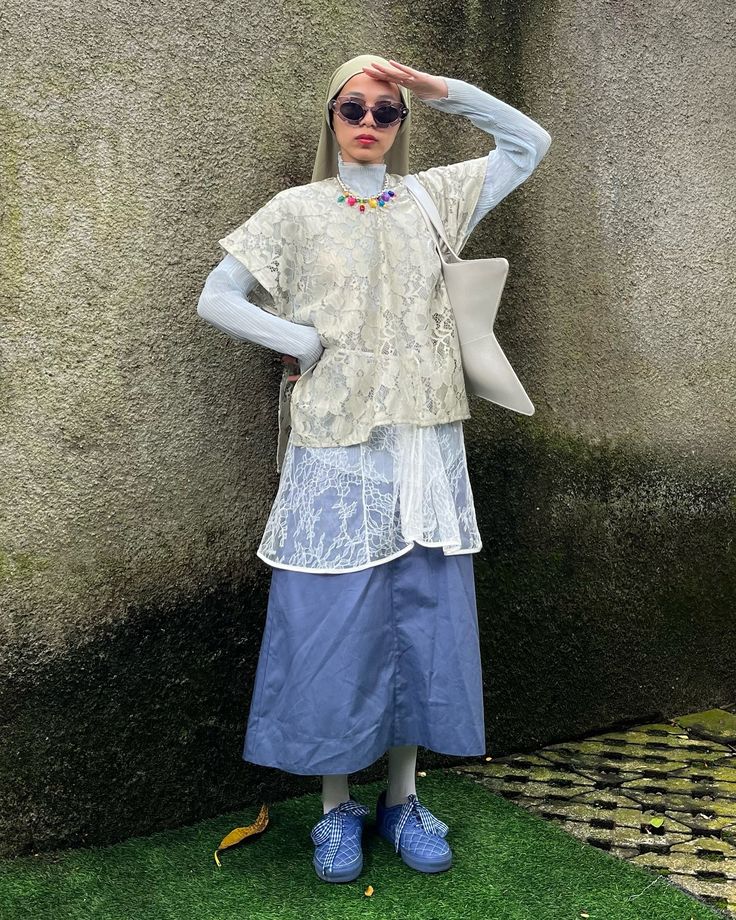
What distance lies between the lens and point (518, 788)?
370cm

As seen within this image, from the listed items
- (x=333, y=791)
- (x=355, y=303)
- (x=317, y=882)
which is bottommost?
(x=317, y=882)

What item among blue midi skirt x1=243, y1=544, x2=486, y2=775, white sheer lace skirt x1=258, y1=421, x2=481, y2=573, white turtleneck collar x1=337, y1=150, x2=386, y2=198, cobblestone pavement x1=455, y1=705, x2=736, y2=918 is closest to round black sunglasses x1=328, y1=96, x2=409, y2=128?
white turtleneck collar x1=337, y1=150, x2=386, y2=198

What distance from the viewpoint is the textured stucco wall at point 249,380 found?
10.1 feet

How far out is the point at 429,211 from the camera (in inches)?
118

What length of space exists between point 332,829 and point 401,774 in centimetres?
26

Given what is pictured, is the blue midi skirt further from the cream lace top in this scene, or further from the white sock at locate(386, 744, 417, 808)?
the white sock at locate(386, 744, 417, 808)

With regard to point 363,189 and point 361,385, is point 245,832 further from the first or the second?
point 363,189

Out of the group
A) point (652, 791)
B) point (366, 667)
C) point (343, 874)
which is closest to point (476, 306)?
point (366, 667)

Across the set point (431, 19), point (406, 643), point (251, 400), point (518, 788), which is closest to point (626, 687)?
point (518, 788)

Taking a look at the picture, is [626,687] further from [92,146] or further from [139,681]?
[92,146]

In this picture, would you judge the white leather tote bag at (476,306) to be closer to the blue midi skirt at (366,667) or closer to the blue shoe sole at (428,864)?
the blue midi skirt at (366,667)

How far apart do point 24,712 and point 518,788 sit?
163 cm

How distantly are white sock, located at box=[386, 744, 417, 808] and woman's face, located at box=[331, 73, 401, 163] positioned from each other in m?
1.65

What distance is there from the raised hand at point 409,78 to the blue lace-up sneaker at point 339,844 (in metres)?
1.96
